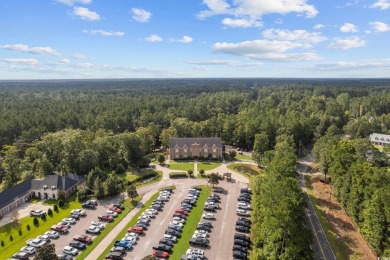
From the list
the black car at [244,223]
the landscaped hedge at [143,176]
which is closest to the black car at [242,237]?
the black car at [244,223]

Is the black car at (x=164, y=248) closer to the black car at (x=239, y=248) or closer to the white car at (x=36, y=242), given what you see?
the black car at (x=239, y=248)

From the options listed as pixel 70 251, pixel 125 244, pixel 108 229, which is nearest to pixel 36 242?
pixel 70 251

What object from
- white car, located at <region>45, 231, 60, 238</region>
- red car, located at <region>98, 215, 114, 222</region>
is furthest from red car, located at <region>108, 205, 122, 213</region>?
white car, located at <region>45, 231, 60, 238</region>

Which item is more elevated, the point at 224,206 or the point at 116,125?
the point at 116,125

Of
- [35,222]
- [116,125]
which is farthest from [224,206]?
[116,125]

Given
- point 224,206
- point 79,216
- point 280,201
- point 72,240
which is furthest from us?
point 224,206

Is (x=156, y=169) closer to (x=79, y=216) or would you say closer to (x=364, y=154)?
(x=79, y=216)

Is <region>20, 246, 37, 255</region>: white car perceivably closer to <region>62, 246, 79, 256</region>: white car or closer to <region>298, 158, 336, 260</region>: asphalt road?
<region>62, 246, 79, 256</region>: white car

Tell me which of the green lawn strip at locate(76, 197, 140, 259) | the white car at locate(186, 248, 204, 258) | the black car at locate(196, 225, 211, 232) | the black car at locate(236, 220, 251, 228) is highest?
Answer: the black car at locate(236, 220, 251, 228)
